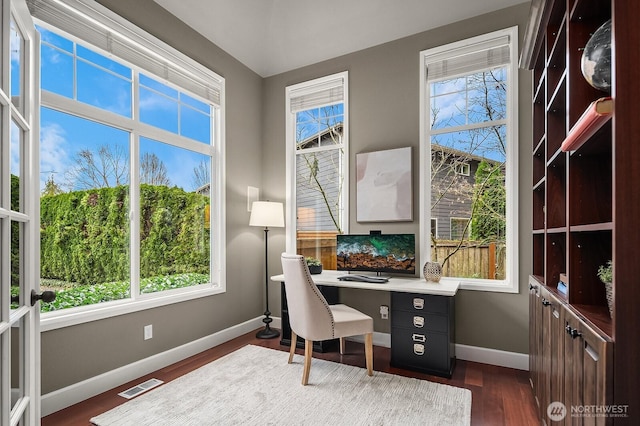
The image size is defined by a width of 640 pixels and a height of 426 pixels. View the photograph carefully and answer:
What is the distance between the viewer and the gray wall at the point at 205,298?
7.66 ft

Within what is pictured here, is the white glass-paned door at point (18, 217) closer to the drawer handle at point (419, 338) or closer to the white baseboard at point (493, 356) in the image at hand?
the drawer handle at point (419, 338)

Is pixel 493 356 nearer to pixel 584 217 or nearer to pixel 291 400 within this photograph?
pixel 291 400

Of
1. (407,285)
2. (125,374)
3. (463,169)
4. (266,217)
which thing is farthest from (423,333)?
(125,374)

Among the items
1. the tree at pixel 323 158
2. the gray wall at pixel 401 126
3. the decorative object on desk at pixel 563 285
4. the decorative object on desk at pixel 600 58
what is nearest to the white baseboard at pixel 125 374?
the gray wall at pixel 401 126

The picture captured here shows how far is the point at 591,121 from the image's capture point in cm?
103

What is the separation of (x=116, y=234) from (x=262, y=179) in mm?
1859

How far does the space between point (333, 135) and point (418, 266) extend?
1699 mm

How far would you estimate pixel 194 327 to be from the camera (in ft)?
10.7

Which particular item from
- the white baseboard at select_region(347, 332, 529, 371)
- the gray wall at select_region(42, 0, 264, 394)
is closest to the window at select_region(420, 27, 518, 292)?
the white baseboard at select_region(347, 332, 529, 371)

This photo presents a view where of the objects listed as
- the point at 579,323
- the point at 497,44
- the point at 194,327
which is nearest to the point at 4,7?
the point at 579,323

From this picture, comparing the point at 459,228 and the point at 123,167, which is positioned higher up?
the point at 123,167

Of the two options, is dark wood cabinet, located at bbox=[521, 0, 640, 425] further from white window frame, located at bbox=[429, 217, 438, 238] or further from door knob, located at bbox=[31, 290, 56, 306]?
door knob, located at bbox=[31, 290, 56, 306]

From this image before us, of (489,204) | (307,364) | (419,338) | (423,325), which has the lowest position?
(307,364)

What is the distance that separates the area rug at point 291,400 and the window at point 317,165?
1457 mm
